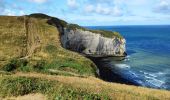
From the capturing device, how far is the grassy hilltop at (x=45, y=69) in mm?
27516

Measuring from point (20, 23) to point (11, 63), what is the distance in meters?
34.7

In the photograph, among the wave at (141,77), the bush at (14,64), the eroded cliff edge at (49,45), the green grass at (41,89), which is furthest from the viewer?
the wave at (141,77)

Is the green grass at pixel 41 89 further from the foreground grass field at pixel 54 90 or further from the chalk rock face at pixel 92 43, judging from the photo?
the chalk rock face at pixel 92 43

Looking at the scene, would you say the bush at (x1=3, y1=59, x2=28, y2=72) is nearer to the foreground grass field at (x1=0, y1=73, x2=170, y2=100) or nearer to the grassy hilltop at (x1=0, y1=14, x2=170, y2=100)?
the grassy hilltop at (x1=0, y1=14, x2=170, y2=100)

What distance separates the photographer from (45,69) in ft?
188

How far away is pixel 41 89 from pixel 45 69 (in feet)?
97.3

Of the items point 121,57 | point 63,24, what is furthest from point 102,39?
point 63,24

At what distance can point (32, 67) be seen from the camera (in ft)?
186

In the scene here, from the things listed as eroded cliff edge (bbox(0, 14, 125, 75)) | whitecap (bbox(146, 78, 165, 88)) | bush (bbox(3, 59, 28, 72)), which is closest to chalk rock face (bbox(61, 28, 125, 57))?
eroded cliff edge (bbox(0, 14, 125, 75))

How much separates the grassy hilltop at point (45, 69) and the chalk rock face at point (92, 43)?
404cm

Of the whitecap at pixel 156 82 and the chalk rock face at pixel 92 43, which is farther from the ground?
the chalk rock face at pixel 92 43

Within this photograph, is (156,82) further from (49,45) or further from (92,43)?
(92,43)

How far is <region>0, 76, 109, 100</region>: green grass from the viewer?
26.1 meters

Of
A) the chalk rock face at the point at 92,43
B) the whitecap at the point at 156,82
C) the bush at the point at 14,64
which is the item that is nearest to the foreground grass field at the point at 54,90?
the bush at the point at 14,64
